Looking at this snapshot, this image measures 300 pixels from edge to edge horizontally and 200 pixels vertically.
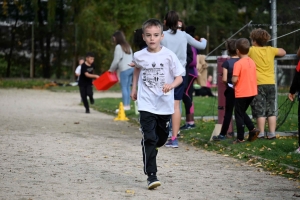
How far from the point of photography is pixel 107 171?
9125 millimetres

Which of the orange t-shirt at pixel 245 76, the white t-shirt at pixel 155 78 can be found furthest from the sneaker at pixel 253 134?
the white t-shirt at pixel 155 78

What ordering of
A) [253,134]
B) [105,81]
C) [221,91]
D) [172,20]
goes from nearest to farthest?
[253,134] → [172,20] → [221,91] → [105,81]

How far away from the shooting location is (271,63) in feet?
38.9

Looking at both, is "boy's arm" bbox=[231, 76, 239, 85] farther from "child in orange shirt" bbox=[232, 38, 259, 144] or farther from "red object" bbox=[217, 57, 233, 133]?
"red object" bbox=[217, 57, 233, 133]

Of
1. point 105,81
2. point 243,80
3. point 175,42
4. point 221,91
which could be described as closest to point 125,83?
point 105,81

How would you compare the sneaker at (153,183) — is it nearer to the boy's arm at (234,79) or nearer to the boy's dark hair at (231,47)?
the boy's arm at (234,79)

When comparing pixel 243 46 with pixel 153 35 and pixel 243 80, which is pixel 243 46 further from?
pixel 153 35

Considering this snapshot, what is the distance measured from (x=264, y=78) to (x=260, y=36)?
1.99 ft

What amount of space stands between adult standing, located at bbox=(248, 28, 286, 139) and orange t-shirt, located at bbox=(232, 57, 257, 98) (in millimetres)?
515

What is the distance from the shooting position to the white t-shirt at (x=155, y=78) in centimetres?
839

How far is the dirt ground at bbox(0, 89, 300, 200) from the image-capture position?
7.75 meters

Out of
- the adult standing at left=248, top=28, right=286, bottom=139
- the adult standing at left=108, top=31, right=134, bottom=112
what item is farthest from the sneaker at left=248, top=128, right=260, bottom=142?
the adult standing at left=108, top=31, right=134, bottom=112

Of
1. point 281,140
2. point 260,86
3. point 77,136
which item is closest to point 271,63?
point 260,86

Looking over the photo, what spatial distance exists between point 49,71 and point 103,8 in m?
3.73
